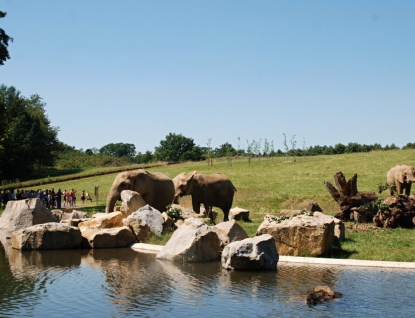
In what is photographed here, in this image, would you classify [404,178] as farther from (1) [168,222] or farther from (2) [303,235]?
(2) [303,235]

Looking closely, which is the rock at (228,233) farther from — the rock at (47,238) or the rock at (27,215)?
the rock at (27,215)

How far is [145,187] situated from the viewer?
2966 cm

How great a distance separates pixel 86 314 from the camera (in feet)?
38.1

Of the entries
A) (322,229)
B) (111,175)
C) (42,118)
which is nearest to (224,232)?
(322,229)

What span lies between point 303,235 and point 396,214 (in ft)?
26.1

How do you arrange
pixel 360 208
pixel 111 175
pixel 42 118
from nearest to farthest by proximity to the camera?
1. pixel 360 208
2. pixel 111 175
3. pixel 42 118

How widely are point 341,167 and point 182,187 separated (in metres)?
40.6

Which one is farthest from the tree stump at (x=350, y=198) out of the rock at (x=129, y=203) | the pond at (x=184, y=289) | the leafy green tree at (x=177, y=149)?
the leafy green tree at (x=177, y=149)

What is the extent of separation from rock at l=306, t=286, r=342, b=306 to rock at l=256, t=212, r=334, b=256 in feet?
18.3

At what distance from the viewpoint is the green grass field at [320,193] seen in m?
19.5

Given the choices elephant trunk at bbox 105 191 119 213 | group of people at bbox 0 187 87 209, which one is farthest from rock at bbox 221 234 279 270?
group of people at bbox 0 187 87 209

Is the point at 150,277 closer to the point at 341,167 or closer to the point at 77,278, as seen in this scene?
the point at 77,278

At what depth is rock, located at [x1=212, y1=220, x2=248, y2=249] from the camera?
1970 centimetres

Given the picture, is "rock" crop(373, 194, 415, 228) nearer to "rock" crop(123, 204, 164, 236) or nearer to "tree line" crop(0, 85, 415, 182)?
"rock" crop(123, 204, 164, 236)
